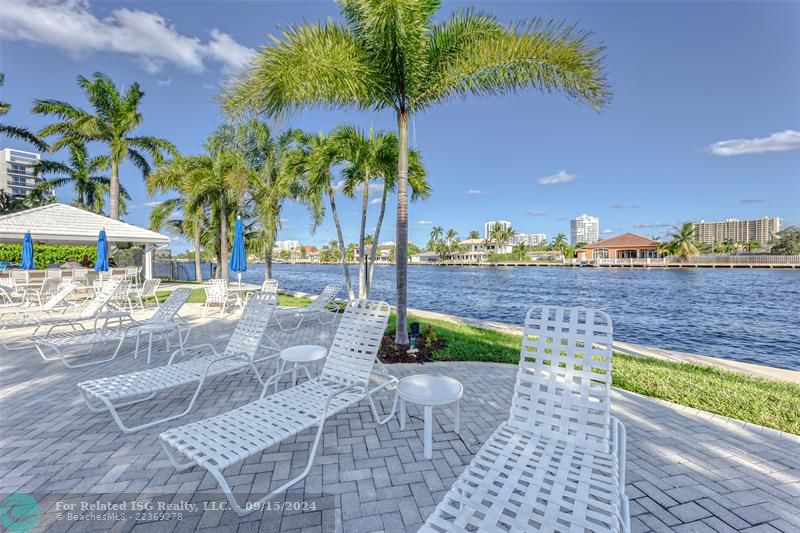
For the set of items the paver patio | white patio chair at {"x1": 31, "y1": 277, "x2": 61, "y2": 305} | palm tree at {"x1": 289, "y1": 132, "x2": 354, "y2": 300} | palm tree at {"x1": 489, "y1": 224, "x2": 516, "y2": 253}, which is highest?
palm tree at {"x1": 489, "y1": 224, "x2": 516, "y2": 253}

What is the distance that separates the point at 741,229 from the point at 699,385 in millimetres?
185248

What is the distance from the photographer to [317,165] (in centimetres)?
909

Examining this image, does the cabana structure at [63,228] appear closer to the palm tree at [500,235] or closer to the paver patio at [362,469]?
the paver patio at [362,469]

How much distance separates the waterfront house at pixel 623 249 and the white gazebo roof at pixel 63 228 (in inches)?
3413

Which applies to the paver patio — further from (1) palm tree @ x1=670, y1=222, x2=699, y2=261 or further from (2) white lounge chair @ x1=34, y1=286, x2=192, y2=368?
(1) palm tree @ x1=670, y1=222, x2=699, y2=261

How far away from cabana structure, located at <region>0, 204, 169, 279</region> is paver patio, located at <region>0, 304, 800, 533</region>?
1308 centimetres

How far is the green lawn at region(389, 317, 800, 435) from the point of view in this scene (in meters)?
3.81

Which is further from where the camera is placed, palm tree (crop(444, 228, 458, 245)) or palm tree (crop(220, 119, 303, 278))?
palm tree (crop(444, 228, 458, 245))

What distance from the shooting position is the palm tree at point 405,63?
5344 mm

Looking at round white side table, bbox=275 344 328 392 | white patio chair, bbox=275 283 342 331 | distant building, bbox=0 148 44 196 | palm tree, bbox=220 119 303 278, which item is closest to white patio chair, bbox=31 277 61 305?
palm tree, bbox=220 119 303 278

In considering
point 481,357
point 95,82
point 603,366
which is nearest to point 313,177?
point 481,357

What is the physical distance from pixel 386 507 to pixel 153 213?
31.3 metres

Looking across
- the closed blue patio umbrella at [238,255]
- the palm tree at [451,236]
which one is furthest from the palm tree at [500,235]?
the closed blue patio umbrella at [238,255]

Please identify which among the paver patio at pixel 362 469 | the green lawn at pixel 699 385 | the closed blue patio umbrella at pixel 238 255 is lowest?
the green lawn at pixel 699 385
